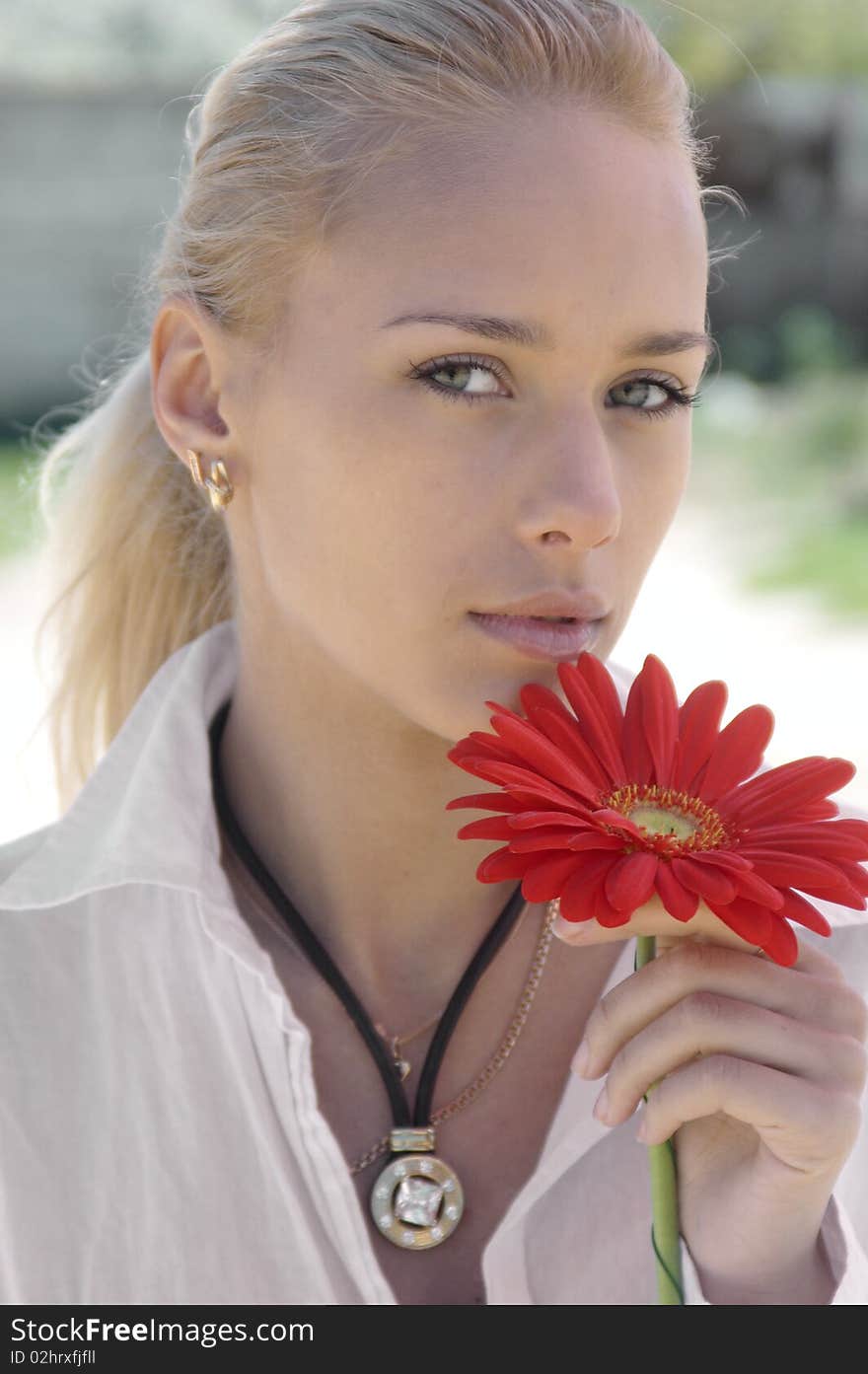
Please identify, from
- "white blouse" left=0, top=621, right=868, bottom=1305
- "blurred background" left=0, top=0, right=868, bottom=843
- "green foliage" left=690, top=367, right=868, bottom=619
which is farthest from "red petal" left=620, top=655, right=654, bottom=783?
"green foliage" left=690, top=367, right=868, bottom=619

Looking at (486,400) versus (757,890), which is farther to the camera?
(486,400)

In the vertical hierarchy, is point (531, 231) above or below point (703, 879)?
above

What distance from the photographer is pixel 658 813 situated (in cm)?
139

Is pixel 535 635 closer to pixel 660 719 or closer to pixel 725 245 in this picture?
pixel 660 719

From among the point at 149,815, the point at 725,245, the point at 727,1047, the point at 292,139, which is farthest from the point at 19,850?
the point at 725,245

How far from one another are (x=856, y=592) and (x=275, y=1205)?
7588 millimetres

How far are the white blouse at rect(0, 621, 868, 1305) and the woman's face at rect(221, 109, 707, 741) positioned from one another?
1.37 ft

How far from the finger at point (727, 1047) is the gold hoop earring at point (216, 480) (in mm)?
896

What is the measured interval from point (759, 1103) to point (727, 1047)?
2.1 inches

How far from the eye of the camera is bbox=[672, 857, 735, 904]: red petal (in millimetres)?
1211

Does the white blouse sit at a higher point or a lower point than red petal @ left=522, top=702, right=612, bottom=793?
lower

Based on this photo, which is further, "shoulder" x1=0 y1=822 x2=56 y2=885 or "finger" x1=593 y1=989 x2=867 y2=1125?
"shoulder" x1=0 y1=822 x2=56 y2=885

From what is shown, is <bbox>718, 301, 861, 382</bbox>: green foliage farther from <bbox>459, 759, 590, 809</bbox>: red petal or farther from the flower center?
<bbox>459, 759, 590, 809</bbox>: red petal

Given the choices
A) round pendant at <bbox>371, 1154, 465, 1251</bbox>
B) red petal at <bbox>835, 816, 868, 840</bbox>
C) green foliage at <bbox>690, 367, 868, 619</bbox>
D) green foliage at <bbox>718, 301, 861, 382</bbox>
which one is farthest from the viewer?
green foliage at <bbox>718, 301, 861, 382</bbox>
